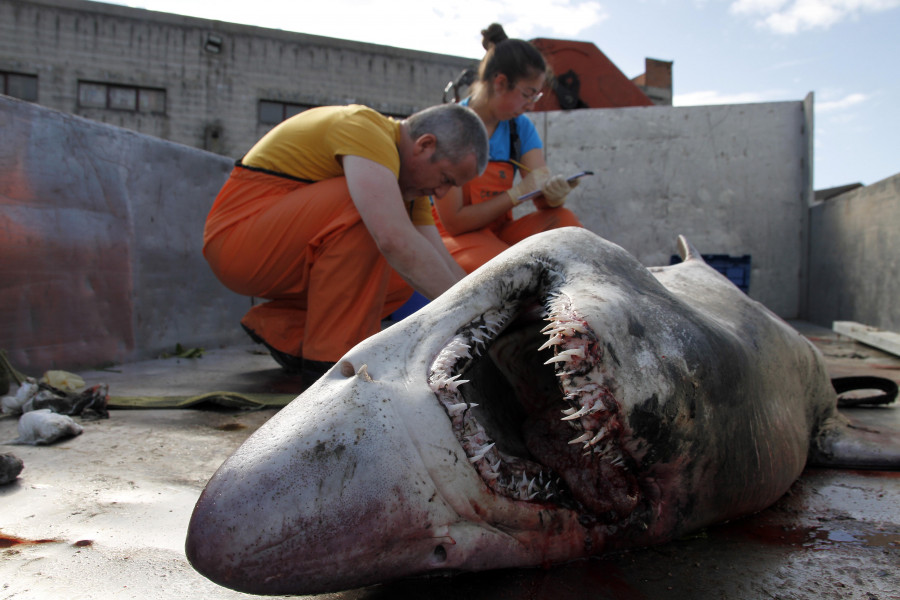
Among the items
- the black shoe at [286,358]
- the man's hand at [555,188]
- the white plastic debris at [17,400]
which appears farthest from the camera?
the man's hand at [555,188]

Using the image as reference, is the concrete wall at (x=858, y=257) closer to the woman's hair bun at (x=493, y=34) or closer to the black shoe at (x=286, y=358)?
the woman's hair bun at (x=493, y=34)

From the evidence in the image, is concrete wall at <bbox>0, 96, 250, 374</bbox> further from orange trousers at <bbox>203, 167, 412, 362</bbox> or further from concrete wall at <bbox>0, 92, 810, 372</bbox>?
orange trousers at <bbox>203, 167, 412, 362</bbox>

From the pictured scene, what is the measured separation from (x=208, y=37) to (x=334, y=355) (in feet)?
50.5

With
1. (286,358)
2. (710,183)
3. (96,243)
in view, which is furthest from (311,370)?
(710,183)

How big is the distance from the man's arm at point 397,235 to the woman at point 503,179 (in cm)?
106

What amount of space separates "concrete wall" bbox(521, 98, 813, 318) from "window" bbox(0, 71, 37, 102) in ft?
45.7

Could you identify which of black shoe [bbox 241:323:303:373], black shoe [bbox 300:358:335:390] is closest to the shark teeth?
black shoe [bbox 300:358:335:390]

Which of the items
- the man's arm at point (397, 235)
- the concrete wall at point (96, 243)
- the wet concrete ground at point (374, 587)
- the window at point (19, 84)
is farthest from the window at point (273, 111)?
the wet concrete ground at point (374, 587)

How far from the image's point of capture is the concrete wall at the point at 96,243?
9.71 ft

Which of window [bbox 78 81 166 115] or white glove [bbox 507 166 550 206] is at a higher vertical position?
window [bbox 78 81 166 115]

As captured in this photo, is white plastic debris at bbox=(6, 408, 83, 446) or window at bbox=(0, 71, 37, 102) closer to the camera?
white plastic debris at bbox=(6, 408, 83, 446)

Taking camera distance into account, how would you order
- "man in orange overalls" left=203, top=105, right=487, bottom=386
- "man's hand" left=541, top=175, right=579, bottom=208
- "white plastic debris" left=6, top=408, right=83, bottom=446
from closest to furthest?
1. "white plastic debris" left=6, top=408, right=83, bottom=446
2. "man in orange overalls" left=203, top=105, right=487, bottom=386
3. "man's hand" left=541, top=175, right=579, bottom=208

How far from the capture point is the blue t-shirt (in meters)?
4.12

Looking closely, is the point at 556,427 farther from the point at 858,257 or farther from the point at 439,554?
the point at 858,257
